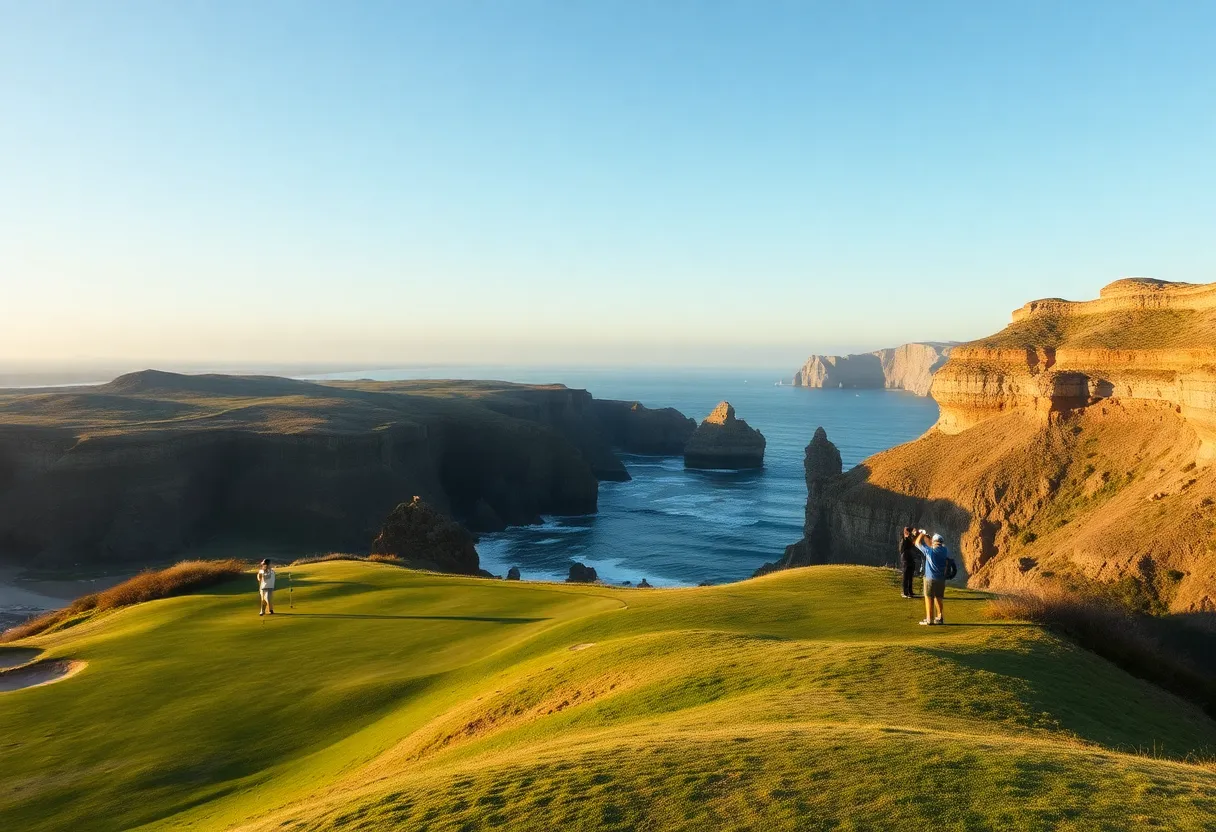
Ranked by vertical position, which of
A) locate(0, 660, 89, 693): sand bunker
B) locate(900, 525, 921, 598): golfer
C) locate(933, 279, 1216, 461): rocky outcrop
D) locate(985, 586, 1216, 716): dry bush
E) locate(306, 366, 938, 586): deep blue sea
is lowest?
locate(306, 366, 938, 586): deep blue sea

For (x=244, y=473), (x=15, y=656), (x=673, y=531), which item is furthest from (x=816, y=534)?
(x=244, y=473)

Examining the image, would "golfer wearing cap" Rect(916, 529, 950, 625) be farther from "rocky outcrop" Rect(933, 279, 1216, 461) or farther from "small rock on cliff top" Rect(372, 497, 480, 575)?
"small rock on cliff top" Rect(372, 497, 480, 575)

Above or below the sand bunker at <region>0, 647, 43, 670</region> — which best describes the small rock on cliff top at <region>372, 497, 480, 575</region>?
below

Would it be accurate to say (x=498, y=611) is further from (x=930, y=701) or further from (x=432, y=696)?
(x=930, y=701)

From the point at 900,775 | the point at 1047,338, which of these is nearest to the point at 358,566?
the point at 900,775

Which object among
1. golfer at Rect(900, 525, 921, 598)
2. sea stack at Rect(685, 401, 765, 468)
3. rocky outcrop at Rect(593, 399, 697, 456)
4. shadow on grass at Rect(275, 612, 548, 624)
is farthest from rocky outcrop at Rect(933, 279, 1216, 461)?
rocky outcrop at Rect(593, 399, 697, 456)

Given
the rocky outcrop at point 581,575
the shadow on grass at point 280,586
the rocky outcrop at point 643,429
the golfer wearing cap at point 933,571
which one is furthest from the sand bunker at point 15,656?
the rocky outcrop at point 643,429
